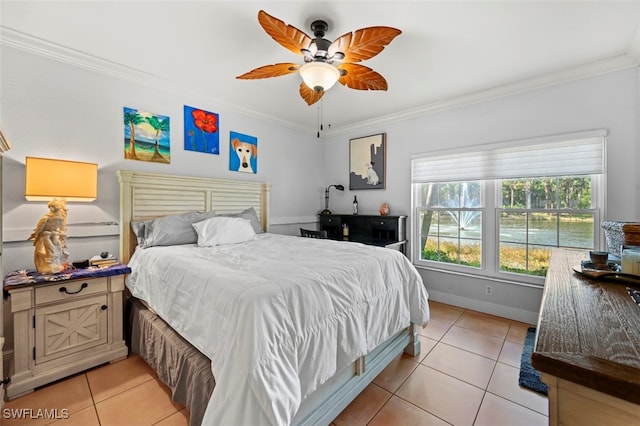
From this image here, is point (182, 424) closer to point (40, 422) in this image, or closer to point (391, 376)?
point (40, 422)

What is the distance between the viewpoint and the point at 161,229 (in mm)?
2461

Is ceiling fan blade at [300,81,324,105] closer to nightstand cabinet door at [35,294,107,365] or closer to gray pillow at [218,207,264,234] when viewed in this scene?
gray pillow at [218,207,264,234]

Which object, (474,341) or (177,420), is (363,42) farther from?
(474,341)

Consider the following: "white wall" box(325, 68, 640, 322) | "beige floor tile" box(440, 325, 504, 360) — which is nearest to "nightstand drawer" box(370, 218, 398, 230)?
"white wall" box(325, 68, 640, 322)

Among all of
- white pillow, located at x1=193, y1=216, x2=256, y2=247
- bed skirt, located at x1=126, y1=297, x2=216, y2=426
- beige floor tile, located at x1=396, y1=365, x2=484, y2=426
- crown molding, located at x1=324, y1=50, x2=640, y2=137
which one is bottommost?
beige floor tile, located at x1=396, y1=365, x2=484, y2=426

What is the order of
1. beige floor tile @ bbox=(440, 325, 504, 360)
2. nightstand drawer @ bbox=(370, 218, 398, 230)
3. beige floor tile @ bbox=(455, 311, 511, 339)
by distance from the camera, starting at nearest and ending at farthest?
1. beige floor tile @ bbox=(440, 325, 504, 360)
2. beige floor tile @ bbox=(455, 311, 511, 339)
3. nightstand drawer @ bbox=(370, 218, 398, 230)

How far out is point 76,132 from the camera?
2312 millimetres

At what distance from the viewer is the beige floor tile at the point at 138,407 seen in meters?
1.55

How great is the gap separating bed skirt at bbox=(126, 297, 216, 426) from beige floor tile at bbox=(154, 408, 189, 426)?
0.29 feet

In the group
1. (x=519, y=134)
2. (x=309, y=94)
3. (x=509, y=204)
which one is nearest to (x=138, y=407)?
(x=309, y=94)

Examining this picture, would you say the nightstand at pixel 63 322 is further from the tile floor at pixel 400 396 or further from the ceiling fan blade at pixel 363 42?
the ceiling fan blade at pixel 363 42

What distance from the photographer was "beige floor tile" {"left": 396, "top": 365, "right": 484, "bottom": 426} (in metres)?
1.62

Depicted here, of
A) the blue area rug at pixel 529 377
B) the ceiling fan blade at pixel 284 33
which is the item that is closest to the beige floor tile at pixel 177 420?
the blue area rug at pixel 529 377

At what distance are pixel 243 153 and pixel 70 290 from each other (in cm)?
231
